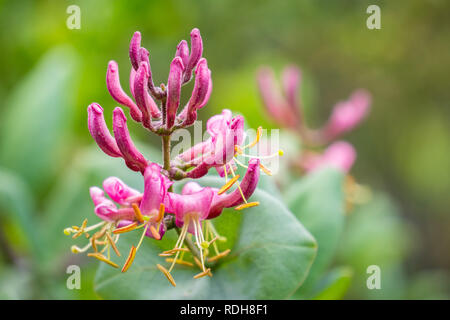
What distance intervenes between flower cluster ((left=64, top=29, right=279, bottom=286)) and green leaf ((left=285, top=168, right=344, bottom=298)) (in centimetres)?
30

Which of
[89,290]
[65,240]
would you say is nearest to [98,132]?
[89,290]

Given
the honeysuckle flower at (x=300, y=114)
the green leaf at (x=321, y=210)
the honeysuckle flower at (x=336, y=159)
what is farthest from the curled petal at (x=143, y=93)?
the honeysuckle flower at (x=300, y=114)

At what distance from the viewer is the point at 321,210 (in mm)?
1109

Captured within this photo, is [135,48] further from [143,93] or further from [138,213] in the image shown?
[138,213]

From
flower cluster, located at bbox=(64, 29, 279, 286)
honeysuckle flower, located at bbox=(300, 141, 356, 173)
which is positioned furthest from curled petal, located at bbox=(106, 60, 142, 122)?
honeysuckle flower, located at bbox=(300, 141, 356, 173)

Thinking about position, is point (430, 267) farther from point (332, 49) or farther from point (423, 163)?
point (332, 49)

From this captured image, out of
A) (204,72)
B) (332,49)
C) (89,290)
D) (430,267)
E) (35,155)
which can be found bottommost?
(430,267)

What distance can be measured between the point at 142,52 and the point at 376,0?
7.42ft

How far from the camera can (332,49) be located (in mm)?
2994

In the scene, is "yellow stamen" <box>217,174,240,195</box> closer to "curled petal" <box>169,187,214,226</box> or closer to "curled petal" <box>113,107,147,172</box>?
"curled petal" <box>169,187,214,226</box>

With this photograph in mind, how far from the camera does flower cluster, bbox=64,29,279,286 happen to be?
751 millimetres

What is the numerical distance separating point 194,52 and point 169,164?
185 millimetres

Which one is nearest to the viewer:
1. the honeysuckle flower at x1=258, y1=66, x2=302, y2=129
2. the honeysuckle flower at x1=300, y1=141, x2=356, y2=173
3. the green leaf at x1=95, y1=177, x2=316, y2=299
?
the green leaf at x1=95, y1=177, x2=316, y2=299

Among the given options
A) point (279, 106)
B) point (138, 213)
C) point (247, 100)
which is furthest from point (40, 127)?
point (138, 213)
